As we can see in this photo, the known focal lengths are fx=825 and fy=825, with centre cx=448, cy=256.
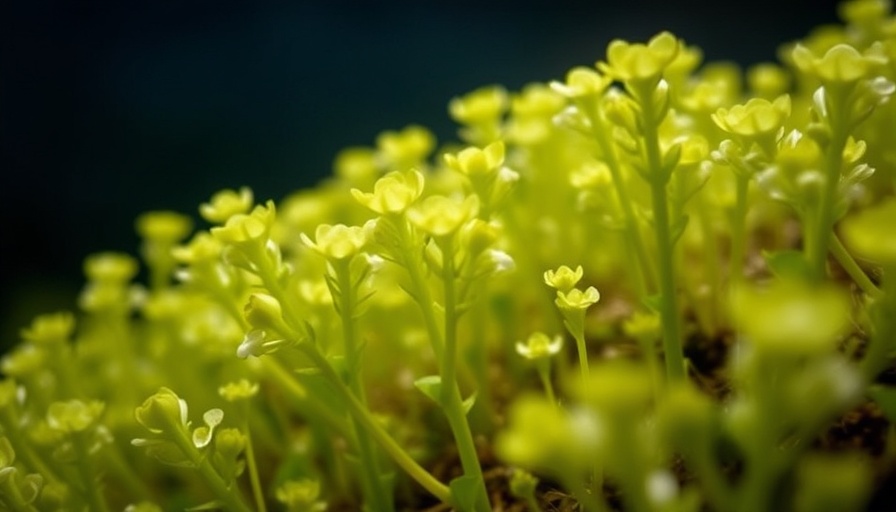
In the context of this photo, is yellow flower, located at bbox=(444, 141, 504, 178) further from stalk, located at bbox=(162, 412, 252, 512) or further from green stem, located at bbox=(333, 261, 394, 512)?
stalk, located at bbox=(162, 412, 252, 512)

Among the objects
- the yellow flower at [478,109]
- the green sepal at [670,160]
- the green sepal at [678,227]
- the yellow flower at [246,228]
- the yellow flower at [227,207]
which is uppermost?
the yellow flower at [478,109]

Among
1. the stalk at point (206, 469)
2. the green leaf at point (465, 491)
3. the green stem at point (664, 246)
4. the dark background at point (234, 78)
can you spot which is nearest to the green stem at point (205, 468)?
the stalk at point (206, 469)

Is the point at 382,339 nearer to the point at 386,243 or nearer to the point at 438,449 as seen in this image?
the point at 438,449

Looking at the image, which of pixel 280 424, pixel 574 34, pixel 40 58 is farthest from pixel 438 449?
pixel 40 58

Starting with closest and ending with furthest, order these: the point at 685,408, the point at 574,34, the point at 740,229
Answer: the point at 685,408 < the point at 740,229 < the point at 574,34

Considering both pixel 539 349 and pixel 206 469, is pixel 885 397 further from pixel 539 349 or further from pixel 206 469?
pixel 206 469

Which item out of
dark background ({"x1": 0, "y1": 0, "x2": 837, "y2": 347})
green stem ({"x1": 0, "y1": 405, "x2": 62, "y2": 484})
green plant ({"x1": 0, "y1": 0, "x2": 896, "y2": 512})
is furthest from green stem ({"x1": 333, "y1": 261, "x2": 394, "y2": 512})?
dark background ({"x1": 0, "y1": 0, "x2": 837, "y2": 347})

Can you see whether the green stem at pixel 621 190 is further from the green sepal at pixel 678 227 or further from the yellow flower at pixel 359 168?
the yellow flower at pixel 359 168
